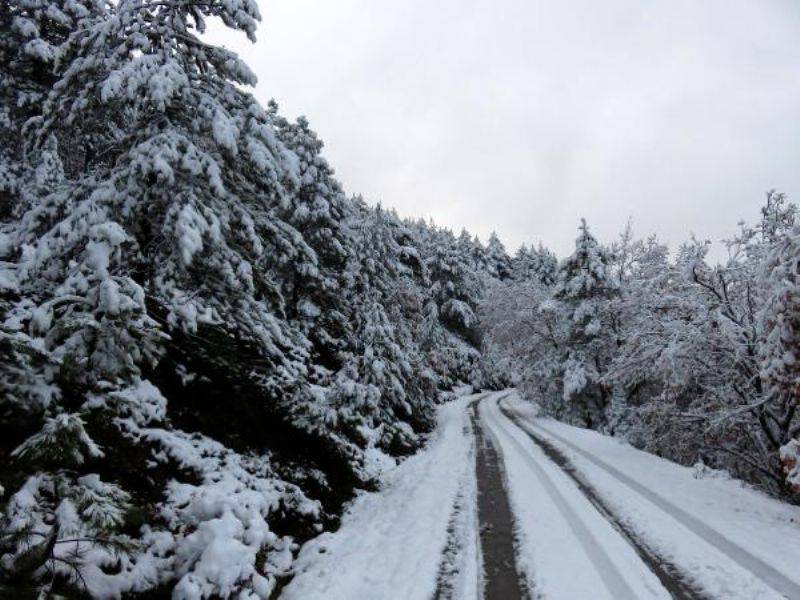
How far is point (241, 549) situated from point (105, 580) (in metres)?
1.37

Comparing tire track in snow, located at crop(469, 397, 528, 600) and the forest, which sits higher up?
the forest

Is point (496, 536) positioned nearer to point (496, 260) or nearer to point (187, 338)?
point (187, 338)

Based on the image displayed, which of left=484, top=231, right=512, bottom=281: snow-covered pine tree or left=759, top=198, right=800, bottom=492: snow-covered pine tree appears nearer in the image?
left=759, top=198, right=800, bottom=492: snow-covered pine tree

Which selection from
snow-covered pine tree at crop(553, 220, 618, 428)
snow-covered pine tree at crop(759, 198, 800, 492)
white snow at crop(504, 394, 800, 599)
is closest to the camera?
white snow at crop(504, 394, 800, 599)

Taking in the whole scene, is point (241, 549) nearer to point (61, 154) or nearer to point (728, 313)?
point (728, 313)

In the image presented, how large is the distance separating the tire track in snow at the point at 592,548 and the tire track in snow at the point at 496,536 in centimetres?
96

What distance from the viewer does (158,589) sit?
5520 millimetres

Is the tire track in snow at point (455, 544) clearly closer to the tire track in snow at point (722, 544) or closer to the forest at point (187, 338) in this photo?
the forest at point (187, 338)

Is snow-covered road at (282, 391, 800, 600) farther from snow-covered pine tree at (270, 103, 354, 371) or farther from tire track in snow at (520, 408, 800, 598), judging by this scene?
snow-covered pine tree at (270, 103, 354, 371)

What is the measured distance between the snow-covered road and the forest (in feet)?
3.00

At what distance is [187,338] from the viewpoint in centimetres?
971

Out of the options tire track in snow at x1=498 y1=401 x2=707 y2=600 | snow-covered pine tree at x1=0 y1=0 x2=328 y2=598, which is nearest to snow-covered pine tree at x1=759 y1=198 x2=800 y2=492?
tire track in snow at x1=498 y1=401 x2=707 y2=600

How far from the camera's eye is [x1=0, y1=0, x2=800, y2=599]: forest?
15.2ft

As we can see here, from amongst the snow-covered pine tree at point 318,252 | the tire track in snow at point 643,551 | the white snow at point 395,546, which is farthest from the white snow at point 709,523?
the snow-covered pine tree at point 318,252
